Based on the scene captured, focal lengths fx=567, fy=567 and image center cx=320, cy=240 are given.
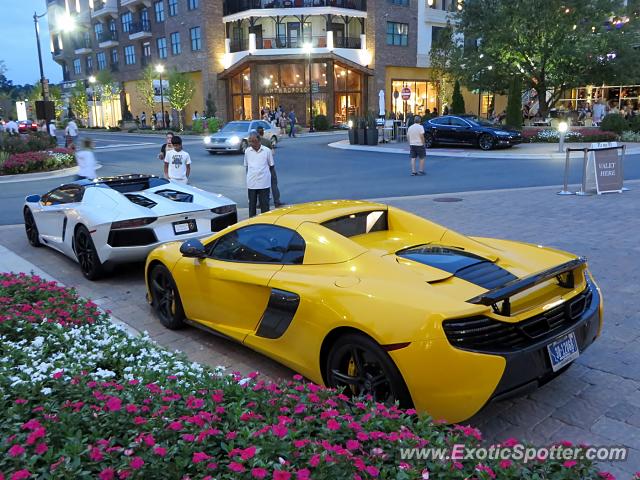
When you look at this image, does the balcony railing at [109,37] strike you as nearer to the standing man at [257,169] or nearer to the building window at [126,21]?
the building window at [126,21]

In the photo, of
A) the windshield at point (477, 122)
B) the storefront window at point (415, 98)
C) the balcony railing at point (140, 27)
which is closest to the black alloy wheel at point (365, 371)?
the windshield at point (477, 122)

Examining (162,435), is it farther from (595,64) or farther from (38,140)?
(595,64)

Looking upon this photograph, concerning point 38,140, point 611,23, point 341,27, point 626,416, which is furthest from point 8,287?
point 341,27

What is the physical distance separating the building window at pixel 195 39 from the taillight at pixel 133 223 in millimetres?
47741

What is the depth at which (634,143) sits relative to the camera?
82.4 ft

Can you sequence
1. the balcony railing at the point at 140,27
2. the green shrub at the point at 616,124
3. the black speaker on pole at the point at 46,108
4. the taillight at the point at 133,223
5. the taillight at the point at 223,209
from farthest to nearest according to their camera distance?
the balcony railing at the point at 140,27 < the black speaker on pole at the point at 46,108 < the green shrub at the point at 616,124 < the taillight at the point at 223,209 < the taillight at the point at 133,223

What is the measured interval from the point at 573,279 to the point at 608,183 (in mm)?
→ 10200

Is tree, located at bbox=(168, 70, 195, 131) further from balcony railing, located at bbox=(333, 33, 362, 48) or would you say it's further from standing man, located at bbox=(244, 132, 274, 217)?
standing man, located at bbox=(244, 132, 274, 217)

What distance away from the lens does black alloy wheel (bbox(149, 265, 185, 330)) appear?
5.43 metres

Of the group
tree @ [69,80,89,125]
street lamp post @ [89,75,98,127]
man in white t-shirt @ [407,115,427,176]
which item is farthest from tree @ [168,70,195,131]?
man in white t-shirt @ [407,115,427,176]

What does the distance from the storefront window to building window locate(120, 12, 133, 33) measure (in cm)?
2945

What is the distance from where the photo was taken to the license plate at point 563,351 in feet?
11.4

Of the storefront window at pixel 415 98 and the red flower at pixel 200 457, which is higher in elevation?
the storefront window at pixel 415 98

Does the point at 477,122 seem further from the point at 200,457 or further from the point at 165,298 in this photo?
the point at 200,457
